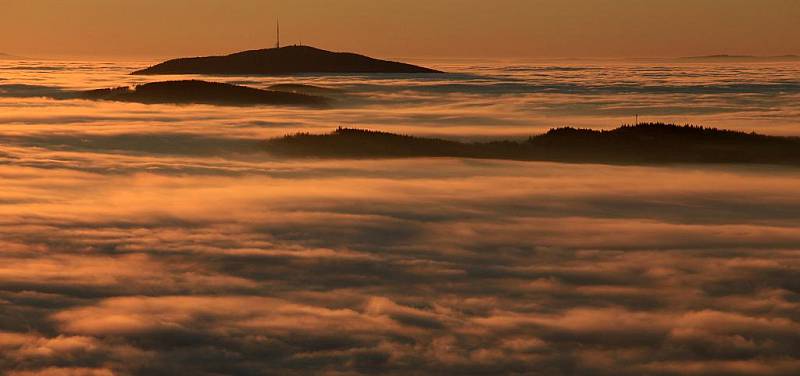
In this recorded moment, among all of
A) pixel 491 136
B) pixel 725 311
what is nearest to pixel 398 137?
pixel 491 136

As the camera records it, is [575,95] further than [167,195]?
Yes

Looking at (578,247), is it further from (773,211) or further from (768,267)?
(773,211)

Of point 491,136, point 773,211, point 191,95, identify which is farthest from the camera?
point 191,95

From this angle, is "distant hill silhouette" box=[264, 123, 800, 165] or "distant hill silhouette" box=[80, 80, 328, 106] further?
"distant hill silhouette" box=[80, 80, 328, 106]

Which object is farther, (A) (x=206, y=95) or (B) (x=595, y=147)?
(A) (x=206, y=95)

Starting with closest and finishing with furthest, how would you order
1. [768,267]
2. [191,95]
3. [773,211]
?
[768,267], [773,211], [191,95]

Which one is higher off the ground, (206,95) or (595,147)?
(206,95)
